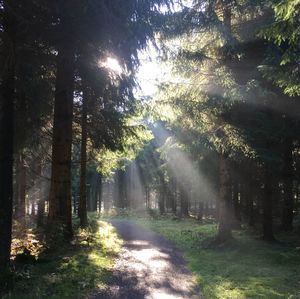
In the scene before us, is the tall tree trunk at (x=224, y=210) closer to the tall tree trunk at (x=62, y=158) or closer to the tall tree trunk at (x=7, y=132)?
the tall tree trunk at (x=62, y=158)

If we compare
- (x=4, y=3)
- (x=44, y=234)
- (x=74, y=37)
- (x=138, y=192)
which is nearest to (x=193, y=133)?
(x=44, y=234)

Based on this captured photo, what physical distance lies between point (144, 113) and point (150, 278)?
7.54 metres

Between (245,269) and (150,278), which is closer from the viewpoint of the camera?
(150,278)

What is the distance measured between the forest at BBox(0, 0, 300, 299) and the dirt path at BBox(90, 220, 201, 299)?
0.19 ft

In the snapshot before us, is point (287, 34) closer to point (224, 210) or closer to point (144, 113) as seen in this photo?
point (144, 113)

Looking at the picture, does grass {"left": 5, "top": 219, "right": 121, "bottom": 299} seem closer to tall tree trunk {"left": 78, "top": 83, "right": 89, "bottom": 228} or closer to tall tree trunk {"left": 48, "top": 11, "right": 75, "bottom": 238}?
tall tree trunk {"left": 48, "top": 11, "right": 75, "bottom": 238}

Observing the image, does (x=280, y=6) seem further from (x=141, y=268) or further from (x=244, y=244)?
(x=244, y=244)

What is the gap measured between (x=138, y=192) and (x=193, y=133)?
52.2 metres

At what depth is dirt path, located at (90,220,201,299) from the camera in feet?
26.8

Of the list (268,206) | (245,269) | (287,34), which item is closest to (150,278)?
(245,269)

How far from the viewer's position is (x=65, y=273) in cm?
898

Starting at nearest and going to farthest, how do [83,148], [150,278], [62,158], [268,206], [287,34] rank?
[287,34], [150,278], [62,158], [268,206], [83,148]

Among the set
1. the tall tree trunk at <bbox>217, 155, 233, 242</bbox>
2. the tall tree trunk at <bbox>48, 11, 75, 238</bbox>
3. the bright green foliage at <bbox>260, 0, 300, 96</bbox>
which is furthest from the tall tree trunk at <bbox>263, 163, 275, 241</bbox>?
the bright green foliage at <bbox>260, 0, 300, 96</bbox>

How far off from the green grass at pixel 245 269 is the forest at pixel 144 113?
0.15 feet
